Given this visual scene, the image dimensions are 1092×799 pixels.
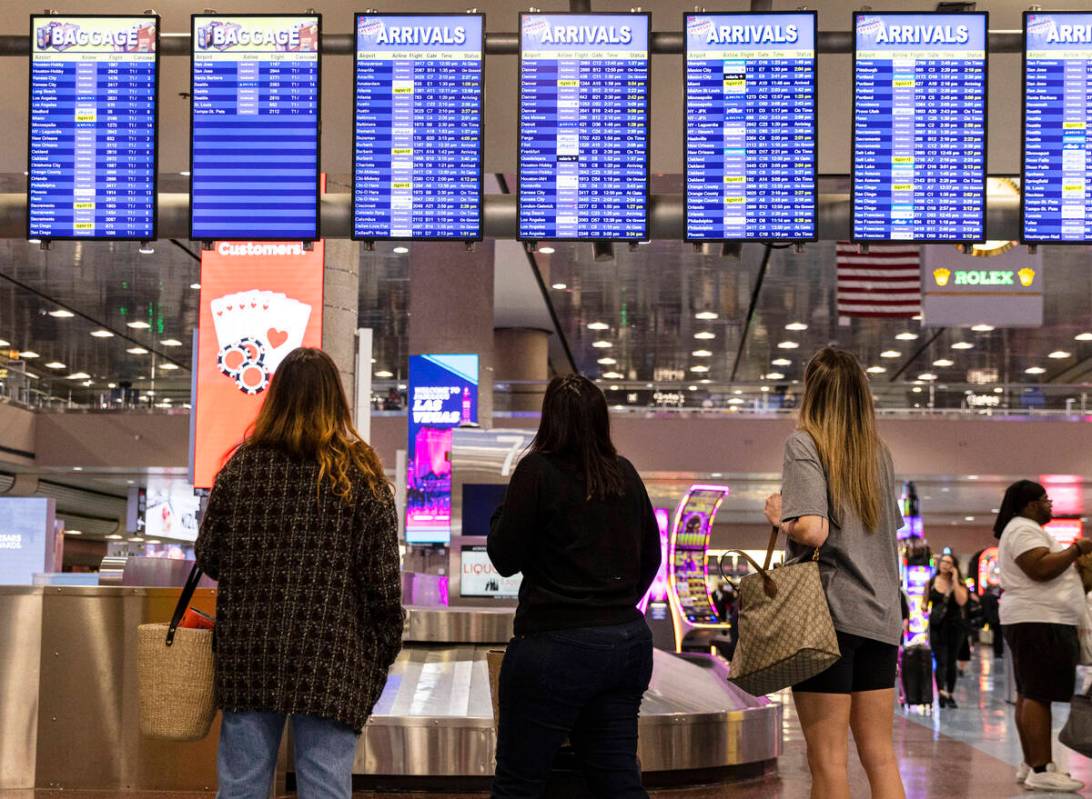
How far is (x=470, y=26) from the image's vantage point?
6387 millimetres

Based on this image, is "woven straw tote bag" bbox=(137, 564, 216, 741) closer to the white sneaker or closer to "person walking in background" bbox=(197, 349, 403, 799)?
"person walking in background" bbox=(197, 349, 403, 799)

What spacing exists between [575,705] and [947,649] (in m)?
12.5

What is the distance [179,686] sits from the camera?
331cm

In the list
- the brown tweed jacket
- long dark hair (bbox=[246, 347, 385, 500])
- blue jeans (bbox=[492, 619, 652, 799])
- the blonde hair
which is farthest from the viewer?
the blonde hair

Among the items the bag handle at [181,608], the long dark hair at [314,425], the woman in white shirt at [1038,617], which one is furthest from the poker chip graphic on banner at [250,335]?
the long dark hair at [314,425]

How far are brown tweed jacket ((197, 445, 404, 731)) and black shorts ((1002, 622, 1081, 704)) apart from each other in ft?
14.2

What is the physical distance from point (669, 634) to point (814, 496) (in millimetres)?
17175

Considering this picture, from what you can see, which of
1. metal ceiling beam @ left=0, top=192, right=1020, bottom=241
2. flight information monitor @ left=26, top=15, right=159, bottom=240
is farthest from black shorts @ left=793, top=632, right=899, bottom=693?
flight information monitor @ left=26, top=15, right=159, bottom=240

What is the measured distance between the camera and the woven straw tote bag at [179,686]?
331cm

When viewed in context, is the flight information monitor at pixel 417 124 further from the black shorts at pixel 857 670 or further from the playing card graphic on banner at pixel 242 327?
the playing card graphic on banner at pixel 242 327

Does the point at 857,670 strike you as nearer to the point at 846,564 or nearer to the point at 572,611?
the point at 846,564

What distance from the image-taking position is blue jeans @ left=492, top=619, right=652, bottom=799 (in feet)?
11.3

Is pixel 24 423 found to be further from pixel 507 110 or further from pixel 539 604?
pixel 539 604

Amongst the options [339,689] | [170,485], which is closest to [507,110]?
[339,689]
